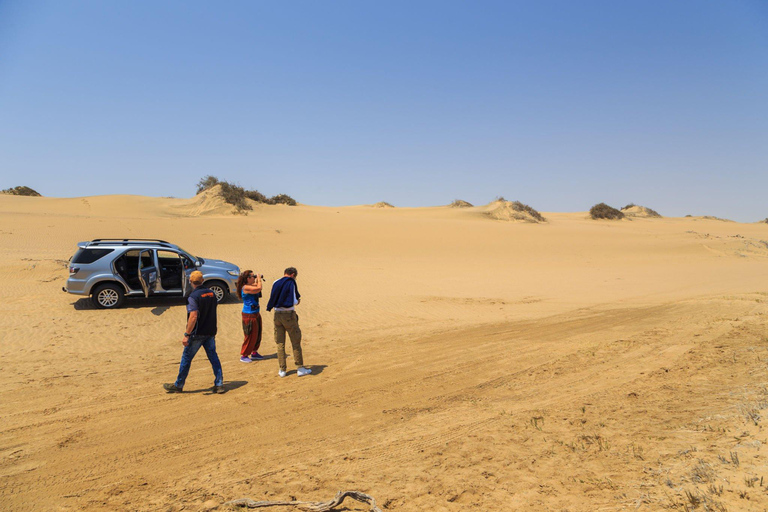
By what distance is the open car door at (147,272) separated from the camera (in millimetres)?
12250

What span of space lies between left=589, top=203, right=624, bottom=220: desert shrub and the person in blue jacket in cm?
5558

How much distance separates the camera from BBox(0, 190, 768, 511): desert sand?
412 cm

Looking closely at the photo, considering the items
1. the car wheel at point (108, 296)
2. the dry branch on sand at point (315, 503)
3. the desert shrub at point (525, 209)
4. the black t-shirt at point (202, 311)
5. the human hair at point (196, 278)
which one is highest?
the desert shrub at point (525, 209)

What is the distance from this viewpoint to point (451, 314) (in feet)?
43.7

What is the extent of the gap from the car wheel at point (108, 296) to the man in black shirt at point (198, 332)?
23.2 feet

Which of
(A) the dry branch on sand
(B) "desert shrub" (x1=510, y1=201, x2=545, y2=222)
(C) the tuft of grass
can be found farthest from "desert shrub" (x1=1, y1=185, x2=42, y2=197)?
(A) the dry branch on sand

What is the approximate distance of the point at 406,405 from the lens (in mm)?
6191

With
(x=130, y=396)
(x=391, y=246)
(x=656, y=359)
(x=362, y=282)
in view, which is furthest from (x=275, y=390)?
Answer: (x=391, y=246)

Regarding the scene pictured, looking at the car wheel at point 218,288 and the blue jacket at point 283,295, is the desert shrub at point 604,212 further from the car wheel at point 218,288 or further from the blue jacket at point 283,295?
the blue jacket at point 283,295

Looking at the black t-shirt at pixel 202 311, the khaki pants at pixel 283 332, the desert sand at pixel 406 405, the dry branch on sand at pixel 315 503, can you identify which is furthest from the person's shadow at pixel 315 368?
the dry branch on sand at pixel 315 503

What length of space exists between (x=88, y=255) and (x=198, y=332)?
24.8 feet

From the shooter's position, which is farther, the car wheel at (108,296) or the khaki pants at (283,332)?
the car wheel at (108,296)

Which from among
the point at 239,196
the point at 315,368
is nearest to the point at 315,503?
the point at 315,368

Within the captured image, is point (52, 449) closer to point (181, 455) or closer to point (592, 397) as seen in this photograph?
point (181, 455)
